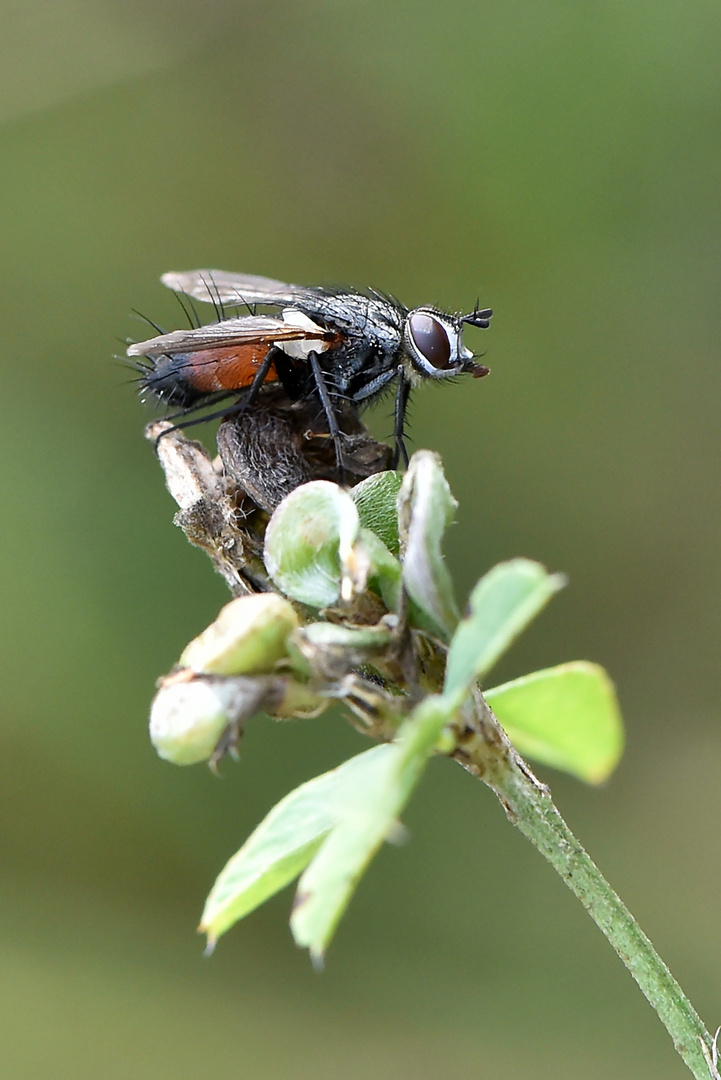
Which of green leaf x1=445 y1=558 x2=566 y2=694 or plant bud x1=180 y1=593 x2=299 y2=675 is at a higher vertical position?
plant bud x1=180 y1=593 x2=299 y2=675

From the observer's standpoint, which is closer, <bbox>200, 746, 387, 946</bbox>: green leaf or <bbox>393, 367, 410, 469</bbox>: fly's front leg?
<bbox>200, 746, 387, 946</bbox>: green leaf

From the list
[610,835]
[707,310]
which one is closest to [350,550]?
[610,835]

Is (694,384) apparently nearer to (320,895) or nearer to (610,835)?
(610,835)

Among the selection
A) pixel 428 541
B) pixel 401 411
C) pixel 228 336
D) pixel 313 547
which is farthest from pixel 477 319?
pixel 428 541

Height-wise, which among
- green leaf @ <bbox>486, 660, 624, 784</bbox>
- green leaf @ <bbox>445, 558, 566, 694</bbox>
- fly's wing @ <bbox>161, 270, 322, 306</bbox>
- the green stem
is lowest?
the green stem

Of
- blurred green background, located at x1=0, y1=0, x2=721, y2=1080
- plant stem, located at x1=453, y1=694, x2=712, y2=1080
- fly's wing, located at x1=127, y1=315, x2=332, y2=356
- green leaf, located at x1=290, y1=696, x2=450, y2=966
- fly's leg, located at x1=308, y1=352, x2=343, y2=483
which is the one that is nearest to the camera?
green leaf, located at x1=290, y1=696, x2=450, y2=966

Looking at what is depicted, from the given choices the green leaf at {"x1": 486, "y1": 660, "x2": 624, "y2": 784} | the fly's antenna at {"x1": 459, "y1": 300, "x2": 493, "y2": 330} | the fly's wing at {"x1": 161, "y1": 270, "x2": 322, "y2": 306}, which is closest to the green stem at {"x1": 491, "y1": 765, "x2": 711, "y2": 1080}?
the green leaf at {"x1": 486, "y1": 660, "x2": 624, "y2": 784}

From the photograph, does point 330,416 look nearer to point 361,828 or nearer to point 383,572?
point 383,572

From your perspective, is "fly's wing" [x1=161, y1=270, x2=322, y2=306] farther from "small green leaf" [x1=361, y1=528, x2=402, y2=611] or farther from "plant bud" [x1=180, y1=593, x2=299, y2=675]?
"plant bud" [x1=180, y1=593, x2=299, y2=675]
